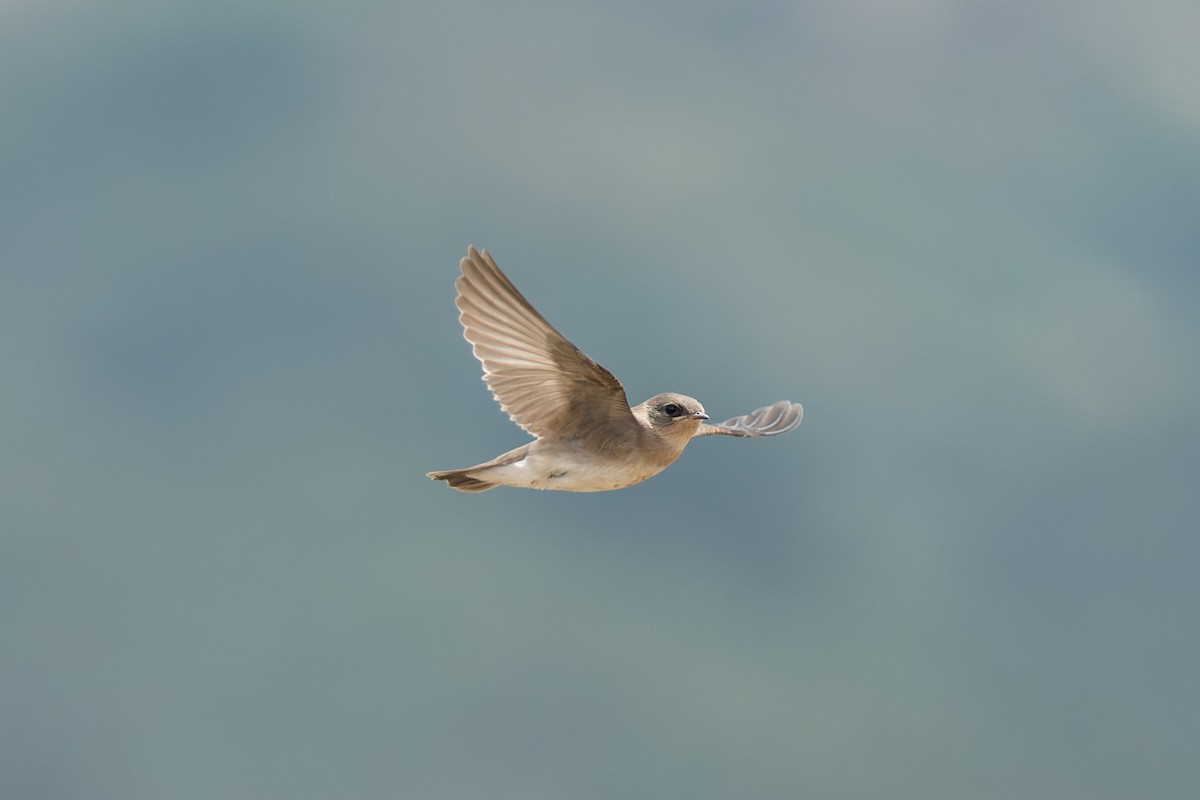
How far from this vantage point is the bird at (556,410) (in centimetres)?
591

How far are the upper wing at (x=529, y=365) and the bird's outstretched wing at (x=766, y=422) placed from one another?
134 centimetres

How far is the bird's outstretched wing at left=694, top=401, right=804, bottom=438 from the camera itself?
24.5 feet

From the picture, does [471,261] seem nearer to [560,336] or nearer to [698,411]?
[560,336]

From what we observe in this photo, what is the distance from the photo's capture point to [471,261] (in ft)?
18.8

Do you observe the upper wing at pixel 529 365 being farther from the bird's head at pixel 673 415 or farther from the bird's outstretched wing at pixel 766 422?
the bird's outstretched wing at pixel 766 422

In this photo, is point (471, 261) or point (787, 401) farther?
point (787, 401)

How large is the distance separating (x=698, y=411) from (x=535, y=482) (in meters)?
0.74

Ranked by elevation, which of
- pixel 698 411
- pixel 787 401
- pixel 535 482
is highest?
pixel 787 401

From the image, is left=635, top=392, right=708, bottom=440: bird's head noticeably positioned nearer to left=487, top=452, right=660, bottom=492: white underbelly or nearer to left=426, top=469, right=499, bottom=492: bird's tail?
left=487, top=452, right=660, bottom=492: white underbelly

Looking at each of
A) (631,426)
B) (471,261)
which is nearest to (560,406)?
(631,426)

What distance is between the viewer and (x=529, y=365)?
19.9 feet

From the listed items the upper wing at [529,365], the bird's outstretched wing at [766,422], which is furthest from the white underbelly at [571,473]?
the bird's outstretched wing at [766,422]

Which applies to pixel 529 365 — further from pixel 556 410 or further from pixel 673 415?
pixel 673 415

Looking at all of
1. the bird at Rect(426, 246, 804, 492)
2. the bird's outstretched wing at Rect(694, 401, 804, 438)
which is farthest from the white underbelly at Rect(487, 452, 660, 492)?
the bird's outstretched wing at Rect(694, 401, 804, 438)
